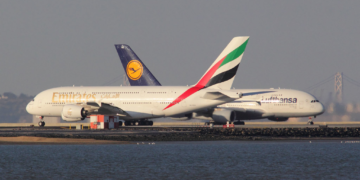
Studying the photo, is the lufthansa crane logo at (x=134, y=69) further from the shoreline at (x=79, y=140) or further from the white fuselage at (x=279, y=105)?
the shoreline at (x=79, y=140)

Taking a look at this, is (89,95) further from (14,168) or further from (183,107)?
(14,168)

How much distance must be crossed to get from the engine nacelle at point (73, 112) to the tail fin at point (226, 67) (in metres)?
16.8

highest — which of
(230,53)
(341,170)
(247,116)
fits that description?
(230,53)

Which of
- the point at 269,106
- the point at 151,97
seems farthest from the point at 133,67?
the point at 269,106

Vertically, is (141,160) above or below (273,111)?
below

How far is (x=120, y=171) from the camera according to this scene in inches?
1303

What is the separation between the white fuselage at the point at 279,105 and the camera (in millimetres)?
78438

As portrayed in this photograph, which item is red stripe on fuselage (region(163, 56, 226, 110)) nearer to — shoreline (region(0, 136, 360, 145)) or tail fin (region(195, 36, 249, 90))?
tail fin (region(195, 36, 249, 90))

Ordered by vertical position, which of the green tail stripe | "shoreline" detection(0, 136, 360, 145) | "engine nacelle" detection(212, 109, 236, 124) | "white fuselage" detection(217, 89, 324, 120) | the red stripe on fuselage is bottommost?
"shoreline" detection(0, 136, 360, 145)

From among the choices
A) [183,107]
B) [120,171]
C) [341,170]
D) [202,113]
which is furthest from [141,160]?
[202,113]

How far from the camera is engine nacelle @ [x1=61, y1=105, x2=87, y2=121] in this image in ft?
243

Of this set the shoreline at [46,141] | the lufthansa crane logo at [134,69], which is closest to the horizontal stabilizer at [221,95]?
the shoreline at [46,141]

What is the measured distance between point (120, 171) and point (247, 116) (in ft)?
161

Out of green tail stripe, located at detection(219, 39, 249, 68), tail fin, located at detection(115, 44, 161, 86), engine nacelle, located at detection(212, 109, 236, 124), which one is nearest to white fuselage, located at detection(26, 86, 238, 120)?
green tail stripe, located at detection(219, 39, 249, 68)
